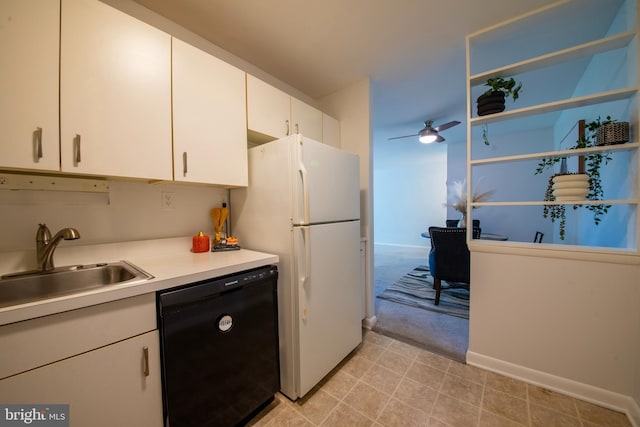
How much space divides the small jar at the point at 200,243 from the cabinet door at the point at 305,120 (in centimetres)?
113

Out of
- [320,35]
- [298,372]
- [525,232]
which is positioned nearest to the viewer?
[298,372]

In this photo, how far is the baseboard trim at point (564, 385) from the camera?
127cm

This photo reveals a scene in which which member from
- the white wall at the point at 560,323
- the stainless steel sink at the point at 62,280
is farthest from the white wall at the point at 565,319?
the stainless steel sink at the point at 62,280

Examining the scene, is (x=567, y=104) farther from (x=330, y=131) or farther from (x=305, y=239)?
(x=305, y=239)

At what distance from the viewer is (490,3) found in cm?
141

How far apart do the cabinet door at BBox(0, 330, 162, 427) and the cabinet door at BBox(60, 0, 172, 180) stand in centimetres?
79

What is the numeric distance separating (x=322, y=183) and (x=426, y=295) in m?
2.53

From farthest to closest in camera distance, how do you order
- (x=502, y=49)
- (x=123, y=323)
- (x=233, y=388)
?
(x=502, y=49)
(x=233, y=388)
(x=123, y=323)

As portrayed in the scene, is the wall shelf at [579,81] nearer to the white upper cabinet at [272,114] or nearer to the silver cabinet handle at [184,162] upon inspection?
the white upper cabinet at [272,114]

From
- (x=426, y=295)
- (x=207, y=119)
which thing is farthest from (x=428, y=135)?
(x=207, y=119)

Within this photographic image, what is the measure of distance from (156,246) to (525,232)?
547cm

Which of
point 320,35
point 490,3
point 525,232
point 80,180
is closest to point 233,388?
point 80,180

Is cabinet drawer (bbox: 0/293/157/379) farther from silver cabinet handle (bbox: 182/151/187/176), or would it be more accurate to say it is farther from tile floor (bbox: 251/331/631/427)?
tile floor (bbox: 251/331/631/427)

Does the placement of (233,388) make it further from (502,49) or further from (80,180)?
(502,49)
